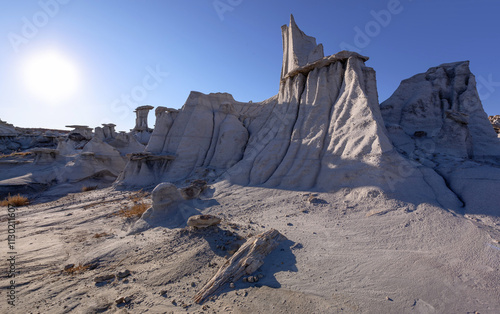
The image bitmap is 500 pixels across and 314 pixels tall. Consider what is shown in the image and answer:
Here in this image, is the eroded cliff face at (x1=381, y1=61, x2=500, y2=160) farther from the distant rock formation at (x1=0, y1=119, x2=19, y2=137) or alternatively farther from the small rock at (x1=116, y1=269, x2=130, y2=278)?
the distant rock formation at (x1=0, y1=119, x2=19, y2=137)

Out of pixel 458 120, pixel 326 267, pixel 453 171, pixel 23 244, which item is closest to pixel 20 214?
pixel 23 244

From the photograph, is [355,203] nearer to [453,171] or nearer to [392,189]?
[392,189]

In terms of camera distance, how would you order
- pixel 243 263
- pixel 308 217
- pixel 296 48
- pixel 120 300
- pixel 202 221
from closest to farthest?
pixel 120 300 → pixel 243 263 → pixel 202 221 → pixel 308 217 → pixel 296 48

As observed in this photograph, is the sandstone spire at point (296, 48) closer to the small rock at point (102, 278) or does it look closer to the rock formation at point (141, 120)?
the small rock at point (102, 278)

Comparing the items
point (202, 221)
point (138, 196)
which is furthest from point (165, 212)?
point (138, 196)

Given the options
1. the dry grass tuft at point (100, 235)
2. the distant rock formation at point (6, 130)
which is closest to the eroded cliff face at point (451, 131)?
the dry grass tuft at point (100, 235)

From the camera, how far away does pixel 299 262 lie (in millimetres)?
3666

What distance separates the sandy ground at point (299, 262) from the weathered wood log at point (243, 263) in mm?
110

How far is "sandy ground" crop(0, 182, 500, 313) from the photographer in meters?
2.82

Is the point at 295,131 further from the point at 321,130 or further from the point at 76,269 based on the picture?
the point at 76,269

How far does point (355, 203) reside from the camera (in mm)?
5660

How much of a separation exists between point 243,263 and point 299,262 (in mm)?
942

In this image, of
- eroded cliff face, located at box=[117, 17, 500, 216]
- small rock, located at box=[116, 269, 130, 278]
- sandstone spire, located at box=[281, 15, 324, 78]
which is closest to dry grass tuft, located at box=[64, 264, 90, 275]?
small rock, located at box=[116, 269, 130, 278]

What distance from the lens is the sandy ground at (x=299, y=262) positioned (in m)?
2.82
